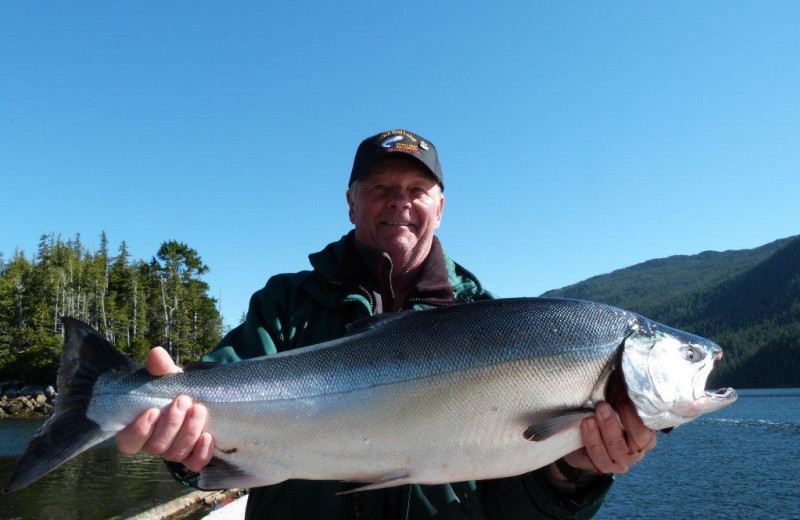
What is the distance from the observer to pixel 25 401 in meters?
66.6

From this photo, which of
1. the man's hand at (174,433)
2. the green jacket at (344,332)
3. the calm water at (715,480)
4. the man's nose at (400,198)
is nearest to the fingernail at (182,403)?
the man's hand at (174,433)

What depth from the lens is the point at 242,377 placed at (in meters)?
3.63

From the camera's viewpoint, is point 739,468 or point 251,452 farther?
point 739,468

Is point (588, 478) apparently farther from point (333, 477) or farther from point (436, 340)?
point (333, 477)

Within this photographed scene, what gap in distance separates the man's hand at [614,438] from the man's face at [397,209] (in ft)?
6.23

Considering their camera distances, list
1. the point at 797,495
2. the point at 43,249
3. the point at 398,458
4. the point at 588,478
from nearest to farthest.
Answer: the point at 398,458
the point at 588,478
the point at 797,495
the point at 43,249

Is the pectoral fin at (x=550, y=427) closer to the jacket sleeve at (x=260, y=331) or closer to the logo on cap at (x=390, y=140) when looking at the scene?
the jacket sleeve at (x=260, y=331)

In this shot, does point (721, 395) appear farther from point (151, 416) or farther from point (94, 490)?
point (94, 490)

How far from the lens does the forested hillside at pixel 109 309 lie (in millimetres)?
76500

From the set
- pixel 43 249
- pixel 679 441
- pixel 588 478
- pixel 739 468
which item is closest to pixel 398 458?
pixel 588 478

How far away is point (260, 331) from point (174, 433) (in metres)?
1.01

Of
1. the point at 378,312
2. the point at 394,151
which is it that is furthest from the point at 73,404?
the point at 394,151

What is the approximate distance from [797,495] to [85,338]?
35934 mm

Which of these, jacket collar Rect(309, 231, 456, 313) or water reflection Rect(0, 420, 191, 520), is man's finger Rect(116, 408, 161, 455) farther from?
water reflection Rect(0, 420, 191, 520)
